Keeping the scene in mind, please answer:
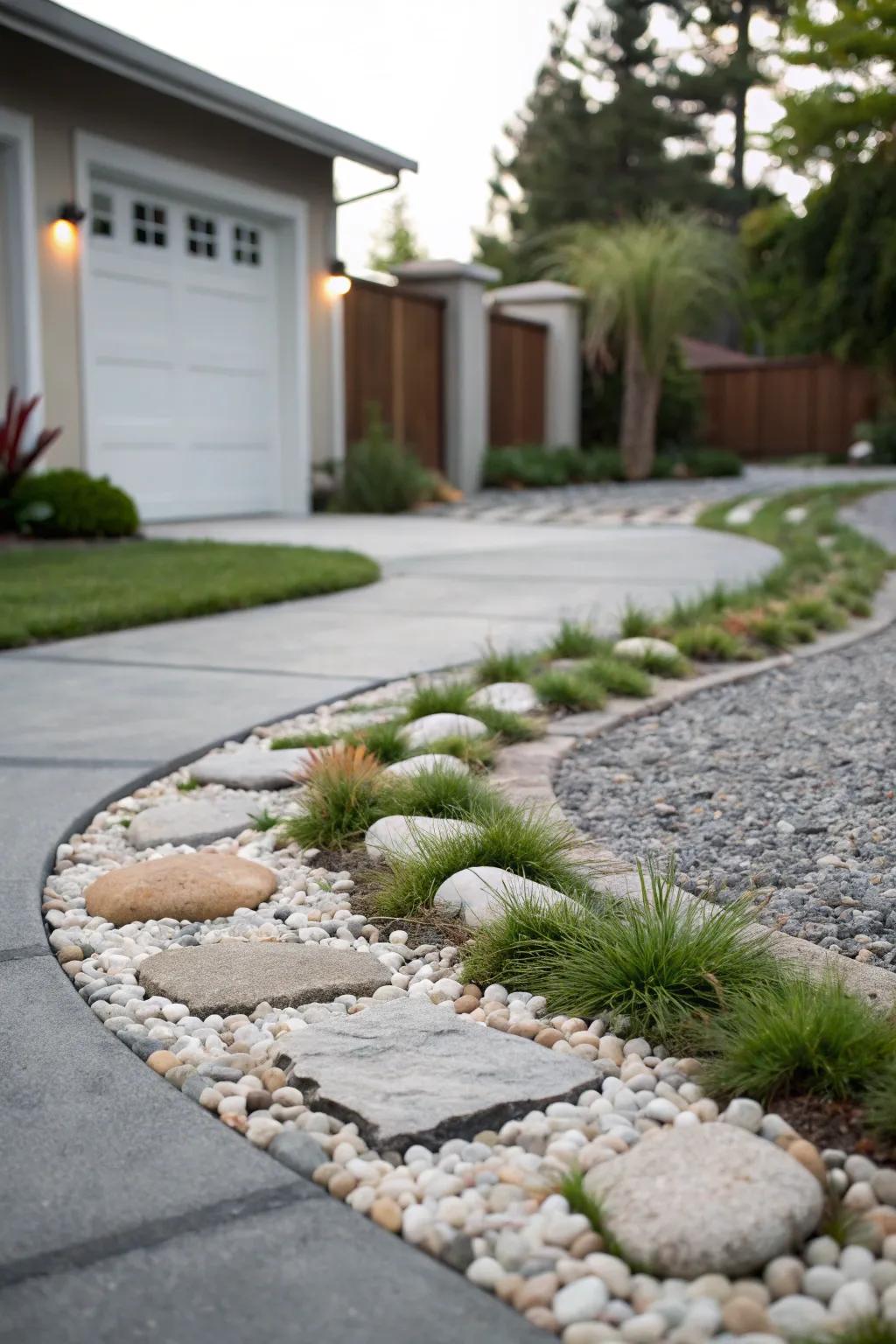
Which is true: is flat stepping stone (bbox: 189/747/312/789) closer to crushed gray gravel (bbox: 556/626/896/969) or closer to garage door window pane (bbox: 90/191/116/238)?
crushed gray gravel (bbox: 556/626/896/969)

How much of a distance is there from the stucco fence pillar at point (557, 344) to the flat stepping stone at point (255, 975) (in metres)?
13.6

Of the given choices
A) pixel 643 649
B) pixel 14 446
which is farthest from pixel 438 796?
pixel 14 446

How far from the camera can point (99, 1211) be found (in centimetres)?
136

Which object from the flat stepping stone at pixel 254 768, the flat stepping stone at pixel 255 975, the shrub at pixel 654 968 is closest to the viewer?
the shrub at pixel 654 968

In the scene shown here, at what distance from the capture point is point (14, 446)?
771 cm

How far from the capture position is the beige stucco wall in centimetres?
802

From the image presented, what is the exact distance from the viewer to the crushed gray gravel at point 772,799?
2.26 m

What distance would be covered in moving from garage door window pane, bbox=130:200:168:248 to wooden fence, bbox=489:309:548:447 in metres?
5.25

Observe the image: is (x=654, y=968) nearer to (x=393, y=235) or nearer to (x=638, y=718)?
(x=638, y=718)

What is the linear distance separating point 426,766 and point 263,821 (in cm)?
38

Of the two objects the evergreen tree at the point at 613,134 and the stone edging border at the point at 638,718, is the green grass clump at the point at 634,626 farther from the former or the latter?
the evergreen tree at the point at 613,134

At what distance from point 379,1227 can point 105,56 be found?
8095 millimetres

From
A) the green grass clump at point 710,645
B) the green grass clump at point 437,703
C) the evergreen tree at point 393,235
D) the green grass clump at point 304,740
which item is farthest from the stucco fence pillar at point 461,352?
the evergreen tree at point 393,235

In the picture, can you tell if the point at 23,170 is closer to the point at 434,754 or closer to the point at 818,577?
the point at 818,577
